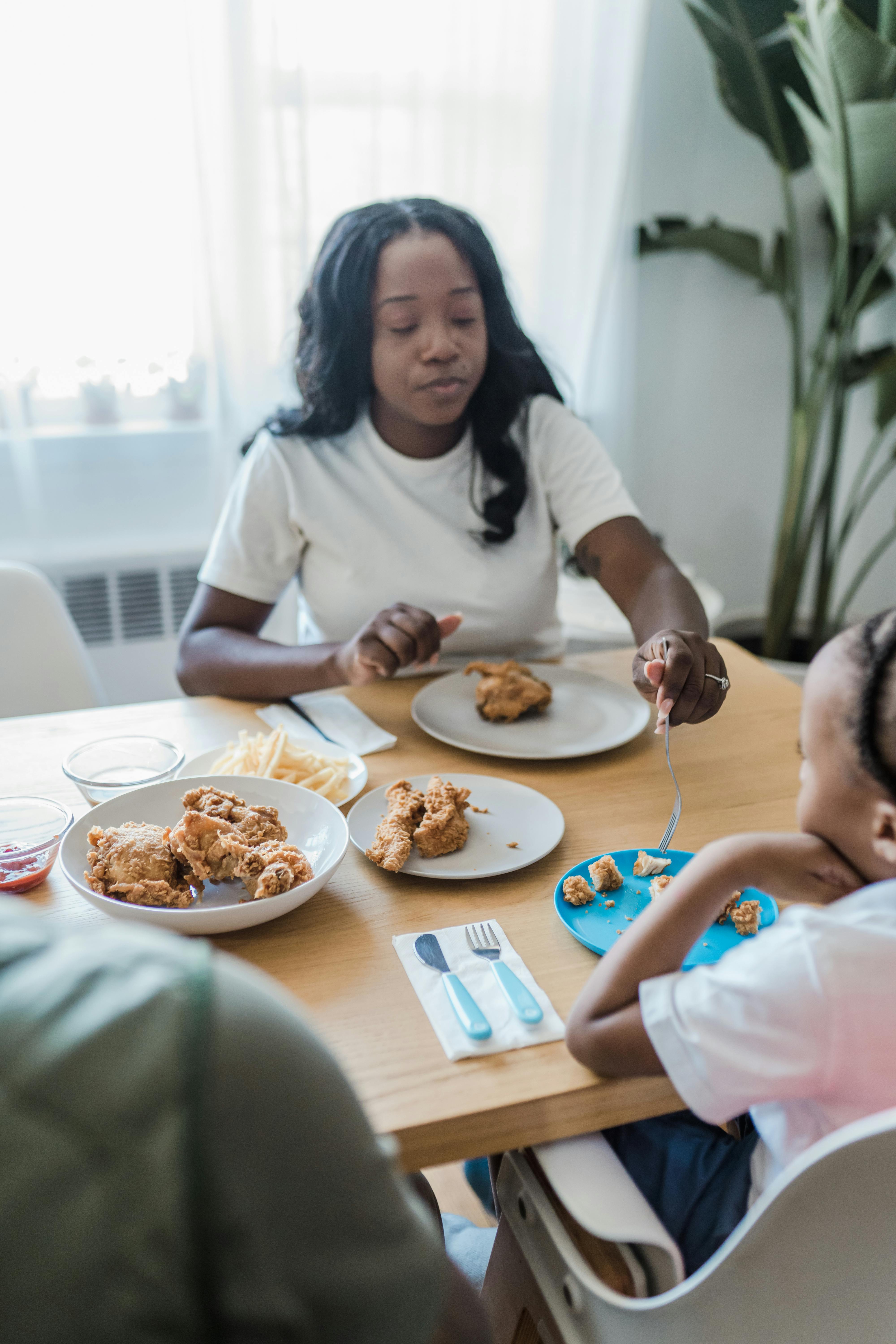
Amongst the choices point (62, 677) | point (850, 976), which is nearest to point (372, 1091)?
point (850, 976)

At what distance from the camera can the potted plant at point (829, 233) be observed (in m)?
2.14

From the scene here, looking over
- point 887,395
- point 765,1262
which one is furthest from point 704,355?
point 765,1262

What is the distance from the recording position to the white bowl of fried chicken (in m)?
→ 0.90

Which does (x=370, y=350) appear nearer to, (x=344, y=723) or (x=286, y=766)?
(x=344, y=723)

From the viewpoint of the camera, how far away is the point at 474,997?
34.1 inches

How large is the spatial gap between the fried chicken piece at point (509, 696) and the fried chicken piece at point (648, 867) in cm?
42

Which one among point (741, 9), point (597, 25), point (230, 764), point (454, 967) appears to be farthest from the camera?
point (597, 25)

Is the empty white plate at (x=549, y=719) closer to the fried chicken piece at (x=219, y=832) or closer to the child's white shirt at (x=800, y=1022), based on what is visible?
the fried chicken piece at (x=219, y=832)

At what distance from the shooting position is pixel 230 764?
121 cm

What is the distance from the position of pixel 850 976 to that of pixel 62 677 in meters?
1.48

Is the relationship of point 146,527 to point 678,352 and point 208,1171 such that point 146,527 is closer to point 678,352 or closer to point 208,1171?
point 678,352

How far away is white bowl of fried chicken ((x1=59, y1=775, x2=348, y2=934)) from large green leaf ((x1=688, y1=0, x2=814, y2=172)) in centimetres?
239

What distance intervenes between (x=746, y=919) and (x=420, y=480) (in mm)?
1105

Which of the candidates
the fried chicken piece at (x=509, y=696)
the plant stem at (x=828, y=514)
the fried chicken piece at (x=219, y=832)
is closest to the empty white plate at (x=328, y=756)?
the fried chicken piece at (x=219, y=832)
